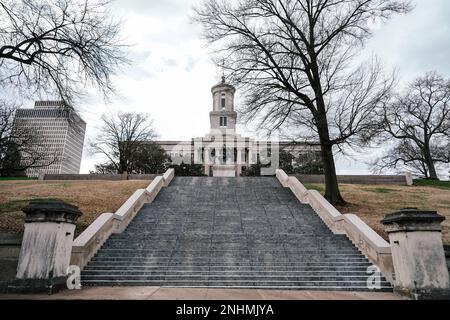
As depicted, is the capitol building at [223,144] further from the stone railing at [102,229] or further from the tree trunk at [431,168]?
the stone railing at [102,229]

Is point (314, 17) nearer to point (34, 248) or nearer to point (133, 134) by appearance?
point (34, 248)

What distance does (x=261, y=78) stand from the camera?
1678cm

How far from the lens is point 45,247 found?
5816 millimetres

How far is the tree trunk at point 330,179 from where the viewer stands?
15561 millimetres

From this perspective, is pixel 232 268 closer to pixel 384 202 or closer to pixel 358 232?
pixel 358 232

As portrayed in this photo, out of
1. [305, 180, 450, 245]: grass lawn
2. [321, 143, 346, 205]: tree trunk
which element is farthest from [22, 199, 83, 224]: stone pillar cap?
[321, 143, 346, 205]: tree trunk

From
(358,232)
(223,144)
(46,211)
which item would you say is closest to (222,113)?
(223,144)

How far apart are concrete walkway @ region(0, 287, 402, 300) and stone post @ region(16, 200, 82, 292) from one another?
30 centimetres

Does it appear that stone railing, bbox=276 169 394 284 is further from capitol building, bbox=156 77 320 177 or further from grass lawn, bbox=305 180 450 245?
capitol building, bbox=156 77 320 177

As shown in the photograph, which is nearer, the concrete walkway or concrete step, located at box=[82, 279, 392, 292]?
the concrete walkway

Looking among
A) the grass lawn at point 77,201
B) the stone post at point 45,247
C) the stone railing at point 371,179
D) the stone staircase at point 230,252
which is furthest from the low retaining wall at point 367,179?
the stone post at point 45,247

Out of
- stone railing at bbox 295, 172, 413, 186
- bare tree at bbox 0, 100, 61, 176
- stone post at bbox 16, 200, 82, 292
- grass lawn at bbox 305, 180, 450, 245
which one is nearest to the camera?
stone post at bbox 16, 200, 82, 292

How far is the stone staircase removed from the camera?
720 cm

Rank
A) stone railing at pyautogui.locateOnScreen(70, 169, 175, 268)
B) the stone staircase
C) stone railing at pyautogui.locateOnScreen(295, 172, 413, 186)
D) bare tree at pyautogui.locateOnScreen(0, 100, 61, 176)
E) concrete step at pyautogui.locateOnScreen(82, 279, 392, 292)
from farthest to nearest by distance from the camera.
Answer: bare tree at pyautogui.locateOnScreen(0, 100, 61, 176) → stone railing at pyautogui.locateOnScreen(295, 172, 413, 186) → stone railing at pyautogui.locateOnScreen(70, 169, 175, 268) → the stone staircase → concrete step at pyautogui.locateOnScreen(82, 279, 392, 292)
